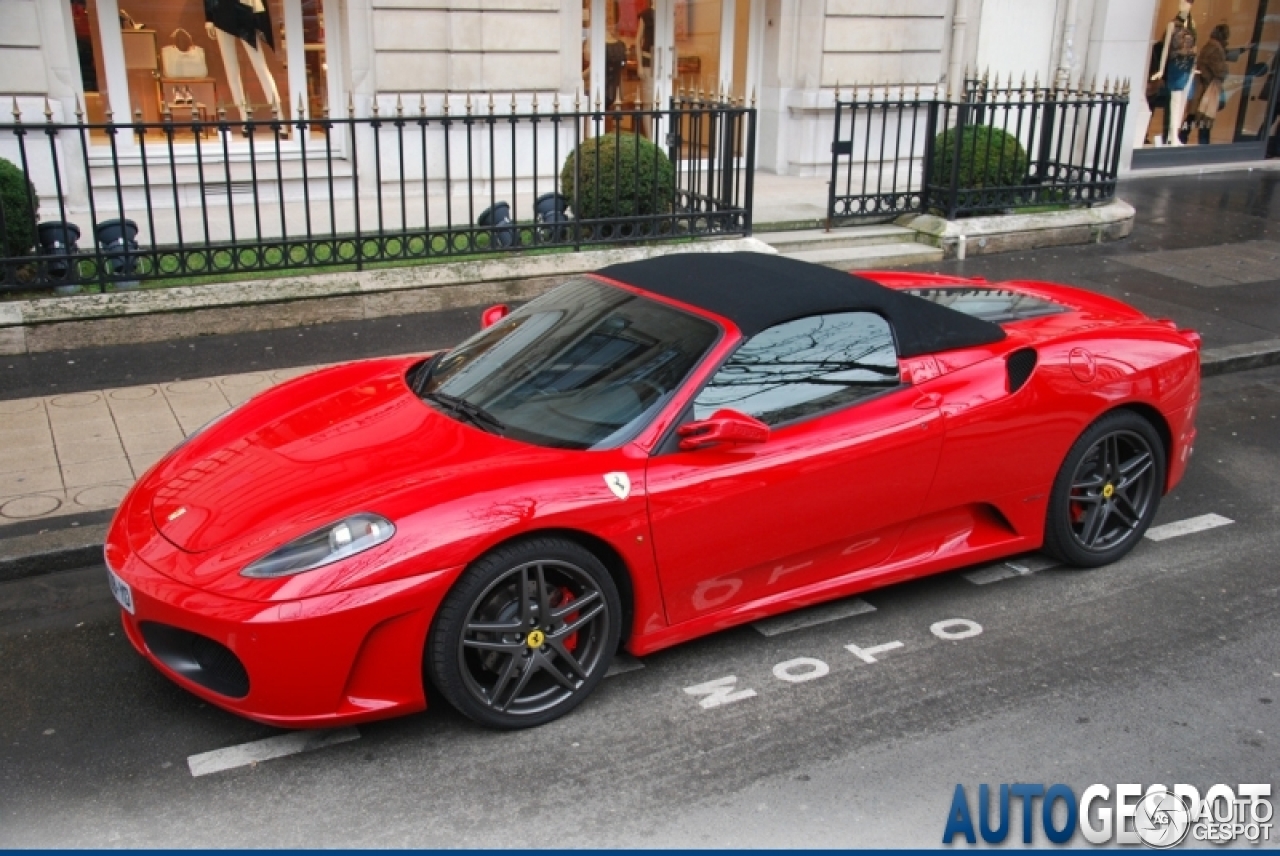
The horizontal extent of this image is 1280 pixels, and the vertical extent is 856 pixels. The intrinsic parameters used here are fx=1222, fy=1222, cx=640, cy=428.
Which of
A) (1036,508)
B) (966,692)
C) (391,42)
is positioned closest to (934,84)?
(391,42)

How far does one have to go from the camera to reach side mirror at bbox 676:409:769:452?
436 cm

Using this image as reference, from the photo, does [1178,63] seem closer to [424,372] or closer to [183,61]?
[183,61]

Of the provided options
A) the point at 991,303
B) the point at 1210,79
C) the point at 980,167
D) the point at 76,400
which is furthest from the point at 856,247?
the point at 1210,79

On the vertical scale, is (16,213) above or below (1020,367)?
above

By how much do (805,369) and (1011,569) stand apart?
1.60 m

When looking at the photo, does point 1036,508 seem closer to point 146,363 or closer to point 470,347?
point 470,347

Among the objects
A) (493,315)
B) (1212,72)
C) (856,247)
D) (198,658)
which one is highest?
(1212,72)

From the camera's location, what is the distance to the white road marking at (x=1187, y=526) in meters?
6.04

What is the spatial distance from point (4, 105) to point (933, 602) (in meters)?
10.3

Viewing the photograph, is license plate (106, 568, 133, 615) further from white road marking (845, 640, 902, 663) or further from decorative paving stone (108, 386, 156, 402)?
decorative paving stone (108, 386, 156, 402)

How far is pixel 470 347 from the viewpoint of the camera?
210 inches

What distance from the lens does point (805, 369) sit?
4824 millimetres

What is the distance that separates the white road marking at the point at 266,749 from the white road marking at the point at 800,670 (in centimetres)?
159

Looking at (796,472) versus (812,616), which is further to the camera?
(812,616)
